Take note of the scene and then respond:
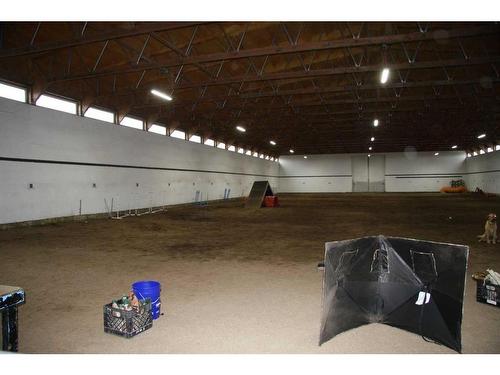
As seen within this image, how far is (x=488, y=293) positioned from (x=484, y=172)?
35.4m

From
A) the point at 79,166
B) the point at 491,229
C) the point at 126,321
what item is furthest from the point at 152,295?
the point at 79,166

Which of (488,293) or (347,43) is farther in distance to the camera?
(347,43)

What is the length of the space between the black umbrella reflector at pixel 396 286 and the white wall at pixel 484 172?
3332 centimetres

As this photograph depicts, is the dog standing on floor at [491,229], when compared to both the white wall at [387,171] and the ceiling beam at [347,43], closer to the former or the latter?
the ceiling beam at [347,43]

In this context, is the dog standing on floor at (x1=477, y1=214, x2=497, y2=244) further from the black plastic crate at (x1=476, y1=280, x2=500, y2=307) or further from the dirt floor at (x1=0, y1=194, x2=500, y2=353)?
the black plastic crate at (x1=476, y1=280, x2=500, y2=307)

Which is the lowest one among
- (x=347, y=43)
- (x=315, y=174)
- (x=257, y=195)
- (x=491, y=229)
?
(x=491, y=229)

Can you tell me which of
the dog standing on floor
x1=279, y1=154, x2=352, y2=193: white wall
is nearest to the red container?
the dog standing on floor

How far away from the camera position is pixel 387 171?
4022 cm

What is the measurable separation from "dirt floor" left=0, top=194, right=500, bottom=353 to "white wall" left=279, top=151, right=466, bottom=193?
30.7m

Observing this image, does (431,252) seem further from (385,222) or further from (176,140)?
(176,140)

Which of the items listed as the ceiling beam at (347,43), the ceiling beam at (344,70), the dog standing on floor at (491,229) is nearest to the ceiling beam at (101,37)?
the ceiling beam at (347,43)

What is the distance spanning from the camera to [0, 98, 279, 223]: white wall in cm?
1148

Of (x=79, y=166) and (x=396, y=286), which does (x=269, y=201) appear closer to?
(x=79, y=166)

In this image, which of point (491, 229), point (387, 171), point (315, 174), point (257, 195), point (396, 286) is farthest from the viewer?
point (315, 174)
